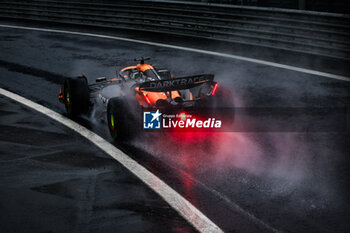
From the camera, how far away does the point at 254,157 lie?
7.27 meters

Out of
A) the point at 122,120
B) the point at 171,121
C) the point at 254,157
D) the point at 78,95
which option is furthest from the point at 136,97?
the point at 254,157

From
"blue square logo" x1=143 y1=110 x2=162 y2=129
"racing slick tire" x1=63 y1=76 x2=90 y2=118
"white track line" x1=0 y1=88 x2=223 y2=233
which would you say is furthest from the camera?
"racing slick tire" x1=63 y1=76 x2=90 y2=118

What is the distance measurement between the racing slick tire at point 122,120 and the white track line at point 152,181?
0.88ft

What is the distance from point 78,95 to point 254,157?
144 inches

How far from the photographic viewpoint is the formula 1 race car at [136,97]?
24.9 feet

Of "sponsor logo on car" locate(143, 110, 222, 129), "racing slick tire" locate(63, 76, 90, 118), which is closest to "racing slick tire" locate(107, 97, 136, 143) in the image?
"sponsor logo on car" locate(143, 110, 222, 129)

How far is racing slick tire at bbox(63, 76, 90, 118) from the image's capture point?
894cm

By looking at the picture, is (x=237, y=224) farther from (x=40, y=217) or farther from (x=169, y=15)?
(x=169, y=15)

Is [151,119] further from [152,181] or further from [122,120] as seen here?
[152,181]

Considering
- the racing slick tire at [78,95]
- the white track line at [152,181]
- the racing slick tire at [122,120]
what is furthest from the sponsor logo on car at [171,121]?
the racing slick tire at [78,95]

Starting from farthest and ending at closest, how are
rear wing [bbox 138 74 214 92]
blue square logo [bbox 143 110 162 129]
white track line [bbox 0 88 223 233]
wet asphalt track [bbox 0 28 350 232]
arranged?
rear wing [bbox 138 74 214 92], blue square logo [bbox 143 110 162 129], wet asphalt track [bbox 0 28 350 232], white track line [bbox 0 88 223 233]

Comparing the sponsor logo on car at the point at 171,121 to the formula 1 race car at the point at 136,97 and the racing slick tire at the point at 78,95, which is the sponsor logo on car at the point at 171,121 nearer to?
the formula 1 race car at the point at 136,97

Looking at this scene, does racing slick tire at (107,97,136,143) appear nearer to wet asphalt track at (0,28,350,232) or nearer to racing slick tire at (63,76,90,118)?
wet asphalt track at (0,28,350,232)

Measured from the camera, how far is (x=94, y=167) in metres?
7.00
